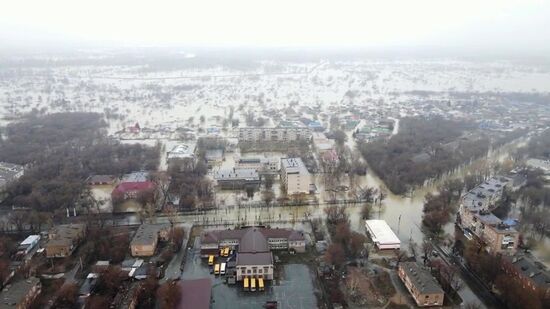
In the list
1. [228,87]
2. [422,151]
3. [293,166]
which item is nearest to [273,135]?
[293,166]

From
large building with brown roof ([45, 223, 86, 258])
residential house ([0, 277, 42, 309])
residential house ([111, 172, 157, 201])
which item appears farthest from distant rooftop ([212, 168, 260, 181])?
residential house ([0, 277, 42, 309])

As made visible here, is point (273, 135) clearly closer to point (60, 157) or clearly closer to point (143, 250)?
point (60, 157)

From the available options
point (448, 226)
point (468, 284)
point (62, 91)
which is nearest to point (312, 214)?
point (448, 226)

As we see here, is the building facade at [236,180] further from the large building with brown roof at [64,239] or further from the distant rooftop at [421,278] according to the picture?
the distant rooftop at [421,278]

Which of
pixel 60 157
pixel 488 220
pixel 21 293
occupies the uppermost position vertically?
pixel 60 157

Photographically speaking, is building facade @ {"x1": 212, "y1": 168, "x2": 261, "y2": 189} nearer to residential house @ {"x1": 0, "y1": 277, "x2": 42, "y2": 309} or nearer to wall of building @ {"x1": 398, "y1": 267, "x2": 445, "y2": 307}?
residential house @ {"x1": 0, "y1": 277, "x2": 42, "y2": 309}

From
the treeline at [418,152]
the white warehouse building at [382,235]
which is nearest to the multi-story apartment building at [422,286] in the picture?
the white warehouse building at [382,235]
